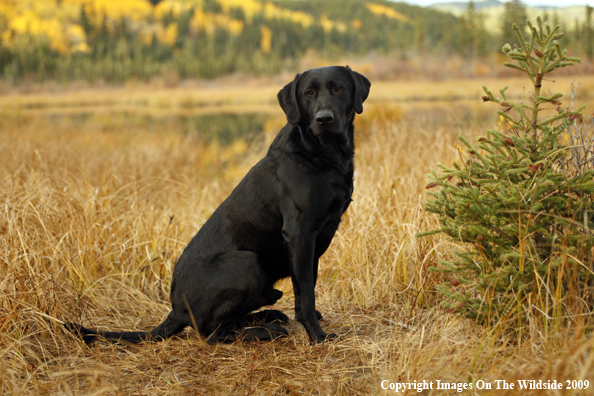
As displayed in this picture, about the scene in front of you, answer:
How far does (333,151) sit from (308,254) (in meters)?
0.63

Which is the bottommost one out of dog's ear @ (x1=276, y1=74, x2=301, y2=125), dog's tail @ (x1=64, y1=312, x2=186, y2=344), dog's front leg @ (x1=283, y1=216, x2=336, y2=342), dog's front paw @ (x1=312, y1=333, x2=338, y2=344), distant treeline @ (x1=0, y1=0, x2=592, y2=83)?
dog's front paw @ (x1=312, y1=333, x2=338, y2=344)

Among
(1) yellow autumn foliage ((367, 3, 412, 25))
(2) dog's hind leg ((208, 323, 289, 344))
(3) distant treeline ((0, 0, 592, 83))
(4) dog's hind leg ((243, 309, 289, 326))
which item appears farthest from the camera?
(1) yellow autumn foliage ((367, 3, 412, 25))

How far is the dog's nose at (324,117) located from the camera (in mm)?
2443

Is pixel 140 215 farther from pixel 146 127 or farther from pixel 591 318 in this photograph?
pixel 146 127

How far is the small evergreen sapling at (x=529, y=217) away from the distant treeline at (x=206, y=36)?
43035mm

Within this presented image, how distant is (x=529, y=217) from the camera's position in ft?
6.70

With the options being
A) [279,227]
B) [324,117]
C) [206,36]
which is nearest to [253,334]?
[279,227]

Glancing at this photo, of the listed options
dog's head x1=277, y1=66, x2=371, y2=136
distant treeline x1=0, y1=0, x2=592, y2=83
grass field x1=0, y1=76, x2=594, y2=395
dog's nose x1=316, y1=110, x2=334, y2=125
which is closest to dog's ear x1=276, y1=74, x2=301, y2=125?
dog's head x1=277, y1=66, x2=371, y2=136

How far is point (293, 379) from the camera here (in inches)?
83.1

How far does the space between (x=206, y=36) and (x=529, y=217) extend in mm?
82917

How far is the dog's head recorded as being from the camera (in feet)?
8.27

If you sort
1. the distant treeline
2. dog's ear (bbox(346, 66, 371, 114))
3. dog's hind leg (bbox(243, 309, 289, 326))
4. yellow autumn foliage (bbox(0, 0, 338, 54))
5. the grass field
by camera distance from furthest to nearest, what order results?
yellow autumn foliage (bbox(0, 0, 338, 54))
the distant treeline
dog's hind leg (bbox(243, 309, 289, 326))
dog's ear (bbox(346, 66, 371, 114))
the grass field

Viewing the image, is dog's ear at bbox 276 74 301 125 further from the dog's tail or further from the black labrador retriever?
the dog's tail

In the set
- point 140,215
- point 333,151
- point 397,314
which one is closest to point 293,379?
point 397,314
